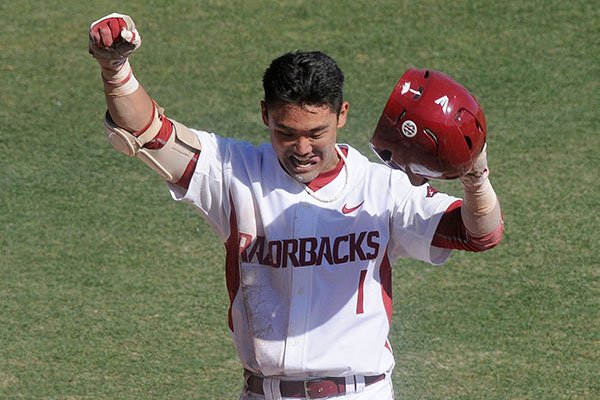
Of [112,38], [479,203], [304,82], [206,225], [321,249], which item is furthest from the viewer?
[206,225]

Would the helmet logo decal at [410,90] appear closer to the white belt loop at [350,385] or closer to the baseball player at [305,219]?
the baseball player at [305,219]

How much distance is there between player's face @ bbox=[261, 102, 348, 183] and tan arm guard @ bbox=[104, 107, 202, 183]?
33 cm

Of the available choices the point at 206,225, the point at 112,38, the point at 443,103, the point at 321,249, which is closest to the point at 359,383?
the point at 321,249

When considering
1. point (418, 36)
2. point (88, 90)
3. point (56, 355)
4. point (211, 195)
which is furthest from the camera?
point (418, 36)

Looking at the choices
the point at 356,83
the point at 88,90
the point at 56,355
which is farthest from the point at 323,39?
the point at 56,355

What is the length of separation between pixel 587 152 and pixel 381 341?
5.16 meters

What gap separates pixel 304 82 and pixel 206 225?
4.28 m

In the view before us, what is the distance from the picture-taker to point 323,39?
37.1ft

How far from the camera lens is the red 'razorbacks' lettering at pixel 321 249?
15.9 ft

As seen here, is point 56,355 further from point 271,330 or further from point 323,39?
point 323,39

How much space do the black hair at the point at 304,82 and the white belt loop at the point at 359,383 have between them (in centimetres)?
107

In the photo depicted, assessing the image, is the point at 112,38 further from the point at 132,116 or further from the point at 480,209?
the point at 480,209

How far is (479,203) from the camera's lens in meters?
4.58

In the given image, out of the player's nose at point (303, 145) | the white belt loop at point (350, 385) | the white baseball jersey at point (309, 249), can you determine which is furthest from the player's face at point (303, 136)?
the white belt loop at point (350, 385)
